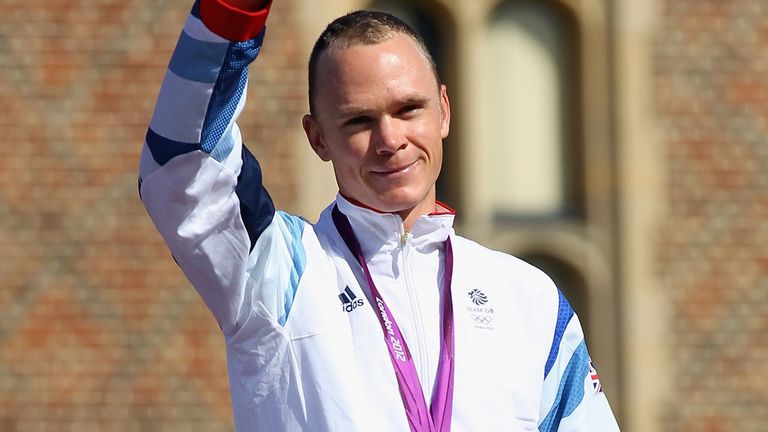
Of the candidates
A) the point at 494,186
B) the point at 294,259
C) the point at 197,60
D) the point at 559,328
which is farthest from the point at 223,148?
the point at 494,186

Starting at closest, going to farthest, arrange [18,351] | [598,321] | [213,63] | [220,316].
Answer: [213,63] < [220,316] < [18,351] < [598,321]

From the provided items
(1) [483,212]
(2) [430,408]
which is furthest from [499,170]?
(2) [430,408]

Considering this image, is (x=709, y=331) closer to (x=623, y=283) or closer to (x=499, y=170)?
(x=623, y=283)

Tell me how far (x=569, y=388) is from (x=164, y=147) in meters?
0.76

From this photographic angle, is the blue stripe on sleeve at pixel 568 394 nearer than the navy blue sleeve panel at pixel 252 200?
No

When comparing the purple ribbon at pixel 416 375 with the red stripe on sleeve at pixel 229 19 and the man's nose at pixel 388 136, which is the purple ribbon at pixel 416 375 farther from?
the red stripe on sleeve at pixel 229 19

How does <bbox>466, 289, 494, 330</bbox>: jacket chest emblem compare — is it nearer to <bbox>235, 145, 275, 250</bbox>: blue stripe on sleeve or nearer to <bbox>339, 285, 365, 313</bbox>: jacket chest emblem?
<bbox>339, 285, 365, 313</bbox>: jacket chest emblem

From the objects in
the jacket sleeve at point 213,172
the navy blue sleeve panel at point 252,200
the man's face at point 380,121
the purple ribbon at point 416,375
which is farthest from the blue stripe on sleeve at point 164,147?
the purple ribbon at point 416,375

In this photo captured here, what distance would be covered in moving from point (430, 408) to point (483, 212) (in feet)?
14.5

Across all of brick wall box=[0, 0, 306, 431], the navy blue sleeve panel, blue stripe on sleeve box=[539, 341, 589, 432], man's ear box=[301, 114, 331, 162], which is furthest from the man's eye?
brick wall box=[0, 0, 306, 431]

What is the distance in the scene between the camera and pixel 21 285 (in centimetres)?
625

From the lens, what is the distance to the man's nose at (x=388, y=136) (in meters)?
2.20

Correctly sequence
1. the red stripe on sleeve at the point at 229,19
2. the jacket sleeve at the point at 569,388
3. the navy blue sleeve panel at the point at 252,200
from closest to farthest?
the red stripe on sleeve at the point at 229,19, the navy blue sleeve panel at the point at 252,200, the jacket sleeve at the point at 569,388

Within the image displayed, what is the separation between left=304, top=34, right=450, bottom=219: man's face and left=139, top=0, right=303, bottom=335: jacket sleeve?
0.47ft
